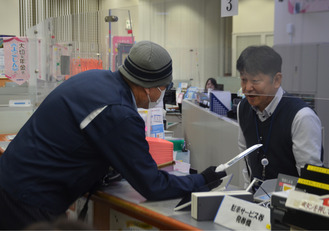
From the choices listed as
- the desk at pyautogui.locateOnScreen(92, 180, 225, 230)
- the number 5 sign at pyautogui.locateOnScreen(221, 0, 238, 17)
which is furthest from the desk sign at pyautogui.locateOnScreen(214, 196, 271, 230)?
the number 5 sign at pyautogui.locateOnScreen(221, 0, 238, 17)

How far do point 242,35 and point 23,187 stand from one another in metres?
1.36

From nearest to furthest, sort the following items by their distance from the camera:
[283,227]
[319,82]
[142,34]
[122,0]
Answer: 1. [283,227]
2. [319,82]
3. [142,34]
4. [122,0]

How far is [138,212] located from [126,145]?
32 centimetres

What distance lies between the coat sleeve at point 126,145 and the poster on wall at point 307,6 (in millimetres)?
878

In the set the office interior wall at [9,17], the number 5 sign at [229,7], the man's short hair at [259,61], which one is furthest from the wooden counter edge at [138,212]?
the office interior wall at [9,17]

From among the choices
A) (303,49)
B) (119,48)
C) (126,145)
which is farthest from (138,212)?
(119,48)

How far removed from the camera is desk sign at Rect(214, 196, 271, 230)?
151 centimetres

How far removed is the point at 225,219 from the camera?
5.17ft

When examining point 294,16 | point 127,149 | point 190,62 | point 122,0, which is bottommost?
point 127,149

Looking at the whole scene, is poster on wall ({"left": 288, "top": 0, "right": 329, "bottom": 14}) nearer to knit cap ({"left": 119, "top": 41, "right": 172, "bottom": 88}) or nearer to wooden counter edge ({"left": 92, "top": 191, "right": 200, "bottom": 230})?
knit cap ({"left": 119, "top": 41, "right": 172, "bottom": 88})

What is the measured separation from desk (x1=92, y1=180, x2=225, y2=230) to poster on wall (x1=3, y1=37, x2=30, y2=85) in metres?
3.61

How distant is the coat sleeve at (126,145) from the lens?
5.42 ft

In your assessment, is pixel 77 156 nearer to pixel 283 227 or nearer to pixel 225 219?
pixel 225 219

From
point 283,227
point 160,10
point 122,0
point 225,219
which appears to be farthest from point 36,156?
point 122,0
